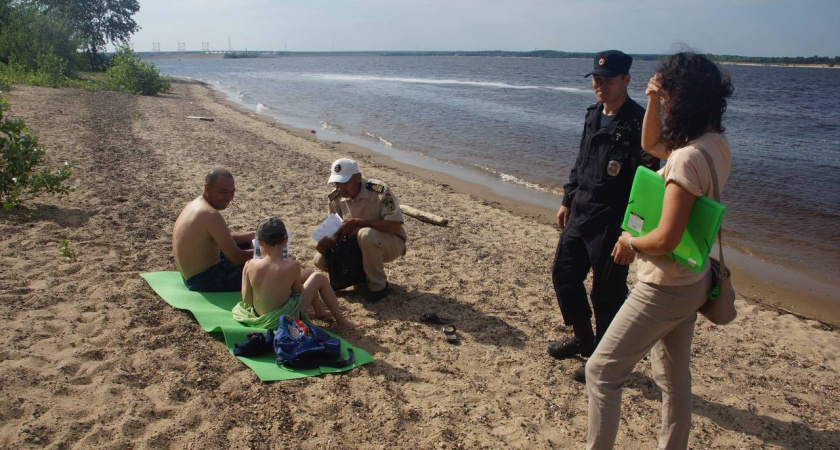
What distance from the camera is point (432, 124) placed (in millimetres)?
22016

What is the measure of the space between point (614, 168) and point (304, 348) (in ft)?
8.01

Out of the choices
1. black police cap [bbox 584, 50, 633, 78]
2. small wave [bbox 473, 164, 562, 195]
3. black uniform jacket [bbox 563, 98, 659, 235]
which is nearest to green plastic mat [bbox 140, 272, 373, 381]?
black uniform jacket [bbox 563, 98, 659, 235]

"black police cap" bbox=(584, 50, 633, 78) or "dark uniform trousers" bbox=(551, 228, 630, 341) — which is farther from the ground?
"black police cap" bbox=(584, 50, 633, 78)

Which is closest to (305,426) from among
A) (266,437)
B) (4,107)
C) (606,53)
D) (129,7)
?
(266,437)

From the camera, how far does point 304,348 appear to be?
412cm

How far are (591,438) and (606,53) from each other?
237 cm

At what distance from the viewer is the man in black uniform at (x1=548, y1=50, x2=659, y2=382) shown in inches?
146

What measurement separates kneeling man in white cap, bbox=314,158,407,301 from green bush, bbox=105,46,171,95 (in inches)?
1029

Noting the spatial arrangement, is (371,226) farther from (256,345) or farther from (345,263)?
(256,345)

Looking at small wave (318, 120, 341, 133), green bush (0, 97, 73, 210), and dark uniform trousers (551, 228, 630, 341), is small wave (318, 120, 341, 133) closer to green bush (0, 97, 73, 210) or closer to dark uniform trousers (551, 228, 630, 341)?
green bush (0, 97, 73, 210)

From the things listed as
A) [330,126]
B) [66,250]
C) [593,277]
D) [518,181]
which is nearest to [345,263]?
[593,277]

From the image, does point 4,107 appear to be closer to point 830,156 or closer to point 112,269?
point 112,269

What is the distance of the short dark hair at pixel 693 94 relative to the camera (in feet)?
8.34

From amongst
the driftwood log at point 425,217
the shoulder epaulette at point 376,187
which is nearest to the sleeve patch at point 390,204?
the shoulder epaulette at point 376,187
